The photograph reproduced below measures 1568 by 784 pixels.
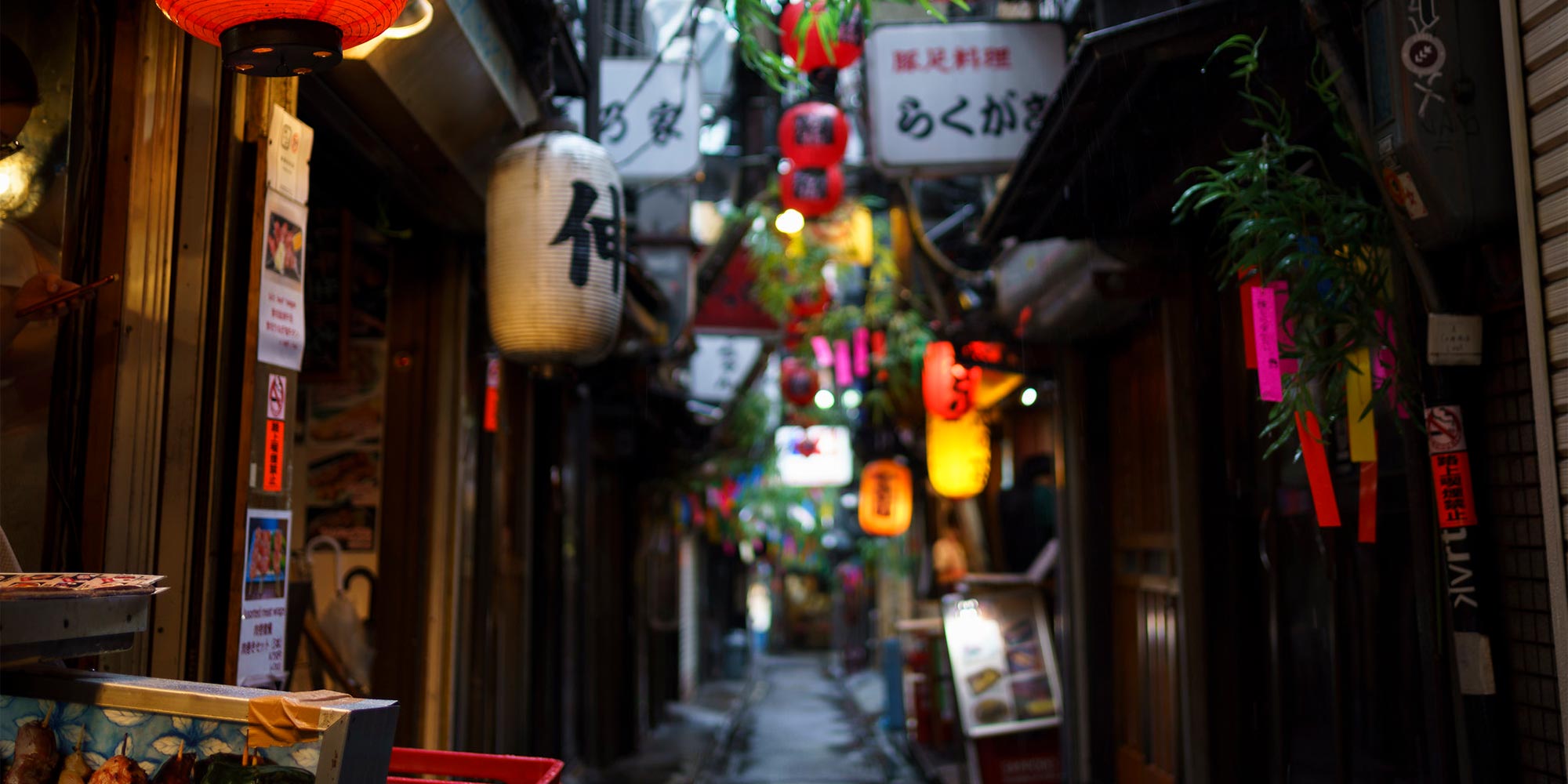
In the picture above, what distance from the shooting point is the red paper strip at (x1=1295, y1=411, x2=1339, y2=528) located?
4.69 meters

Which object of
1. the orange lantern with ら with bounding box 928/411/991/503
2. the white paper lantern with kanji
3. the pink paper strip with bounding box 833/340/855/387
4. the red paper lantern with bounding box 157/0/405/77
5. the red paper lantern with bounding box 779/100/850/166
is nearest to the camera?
the red paper lantern with bounding box 157/0/405/77

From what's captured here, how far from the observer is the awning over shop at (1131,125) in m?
5.02

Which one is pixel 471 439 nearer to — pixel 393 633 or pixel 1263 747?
pixel 393 633

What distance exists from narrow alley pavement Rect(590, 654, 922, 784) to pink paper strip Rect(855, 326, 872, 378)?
5700mm

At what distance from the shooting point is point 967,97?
9.20 m

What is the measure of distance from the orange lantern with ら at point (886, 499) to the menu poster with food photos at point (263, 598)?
15661 mm

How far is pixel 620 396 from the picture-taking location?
1563 cm

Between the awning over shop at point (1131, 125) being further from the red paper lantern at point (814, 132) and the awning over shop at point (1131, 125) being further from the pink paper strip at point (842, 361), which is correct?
the pink paper strip at point (842, 361)

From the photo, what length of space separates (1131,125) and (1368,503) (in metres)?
2.27

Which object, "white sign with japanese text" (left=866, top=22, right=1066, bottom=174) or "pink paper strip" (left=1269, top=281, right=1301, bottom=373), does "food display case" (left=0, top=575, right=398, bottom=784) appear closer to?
"pink paper strip" (left=1269, top=281, right=1301, bottom=373)

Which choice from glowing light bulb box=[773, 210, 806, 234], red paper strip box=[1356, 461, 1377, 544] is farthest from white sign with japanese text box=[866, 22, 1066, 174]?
red paper strip box=[1356, 461, 1377, 544]

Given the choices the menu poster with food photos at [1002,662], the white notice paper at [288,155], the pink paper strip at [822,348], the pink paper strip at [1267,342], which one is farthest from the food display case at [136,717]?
the pink paper strip at [822,348]

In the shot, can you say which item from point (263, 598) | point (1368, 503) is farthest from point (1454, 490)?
point (263, 598)

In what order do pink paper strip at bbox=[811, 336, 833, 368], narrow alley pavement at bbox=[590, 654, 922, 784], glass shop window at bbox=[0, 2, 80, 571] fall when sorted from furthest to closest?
pink paper strip at bbox=[811, 336, 833, 368] → narrow alley pavement at bbox=[590, 654, 922, 784] → glass shop window at bbox=[0, 2, 80, 571]
